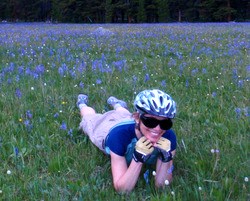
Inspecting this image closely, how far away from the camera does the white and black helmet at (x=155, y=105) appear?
2.91m

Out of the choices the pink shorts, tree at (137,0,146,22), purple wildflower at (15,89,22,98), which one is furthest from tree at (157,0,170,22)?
the pink shorts

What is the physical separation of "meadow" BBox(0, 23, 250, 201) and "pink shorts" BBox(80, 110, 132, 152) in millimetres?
91

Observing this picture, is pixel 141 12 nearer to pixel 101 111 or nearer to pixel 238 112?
pixel 101 111

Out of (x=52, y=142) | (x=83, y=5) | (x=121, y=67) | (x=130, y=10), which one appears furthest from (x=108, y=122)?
(x=83, y=5)

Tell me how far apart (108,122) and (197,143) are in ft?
3.19

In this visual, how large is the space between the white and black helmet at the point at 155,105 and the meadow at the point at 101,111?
0.53m

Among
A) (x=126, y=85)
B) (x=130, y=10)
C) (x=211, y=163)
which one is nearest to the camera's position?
(x=211, y=163)

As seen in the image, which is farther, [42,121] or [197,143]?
[42,121]

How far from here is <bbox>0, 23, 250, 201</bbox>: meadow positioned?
3002mm

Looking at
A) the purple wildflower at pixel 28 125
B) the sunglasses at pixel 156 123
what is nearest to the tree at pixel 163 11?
the purple wildflower at pixel 28 125

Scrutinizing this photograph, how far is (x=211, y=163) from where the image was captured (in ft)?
10.8

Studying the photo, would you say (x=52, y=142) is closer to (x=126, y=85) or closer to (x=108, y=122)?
(x=108, y=122)

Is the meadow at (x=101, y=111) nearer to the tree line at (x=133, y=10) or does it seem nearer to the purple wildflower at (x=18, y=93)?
the purple wildflower at (x=18, y=93)

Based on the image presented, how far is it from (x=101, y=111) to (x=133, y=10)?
182ft
